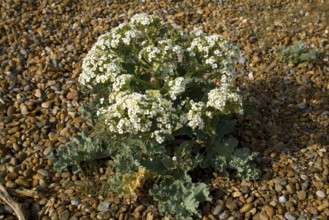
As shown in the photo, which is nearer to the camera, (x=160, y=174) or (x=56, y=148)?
(x=160, y=174)

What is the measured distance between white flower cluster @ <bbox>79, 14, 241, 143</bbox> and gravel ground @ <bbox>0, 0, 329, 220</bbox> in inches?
26.6

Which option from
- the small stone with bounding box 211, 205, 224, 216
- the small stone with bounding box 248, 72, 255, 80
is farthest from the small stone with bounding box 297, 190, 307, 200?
the small stone with bounding box 248, 72, 255, 80

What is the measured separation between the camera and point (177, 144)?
12.1 ft

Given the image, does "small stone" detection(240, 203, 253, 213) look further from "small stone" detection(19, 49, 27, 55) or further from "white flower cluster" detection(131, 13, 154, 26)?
"small stone" detection(19, 49, 27, 55)

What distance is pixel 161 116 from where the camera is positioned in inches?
115

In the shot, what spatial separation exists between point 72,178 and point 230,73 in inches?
60.6

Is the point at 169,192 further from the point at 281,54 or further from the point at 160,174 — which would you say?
the point at 281,54

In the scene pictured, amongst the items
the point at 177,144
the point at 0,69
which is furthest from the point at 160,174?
the point at 0,69

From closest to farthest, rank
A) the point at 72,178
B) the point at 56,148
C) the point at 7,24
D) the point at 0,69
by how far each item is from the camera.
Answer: the point at 72,178 < the point at 56,148 < the point at 0,69 < the point at 7,24

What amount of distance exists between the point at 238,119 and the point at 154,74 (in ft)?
3.73

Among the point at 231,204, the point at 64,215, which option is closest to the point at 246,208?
the point at 231,204

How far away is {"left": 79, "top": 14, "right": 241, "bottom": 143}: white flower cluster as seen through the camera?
291 cm

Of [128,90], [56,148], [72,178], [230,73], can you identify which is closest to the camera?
[128,90]

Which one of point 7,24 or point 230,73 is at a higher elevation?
point 230,73
